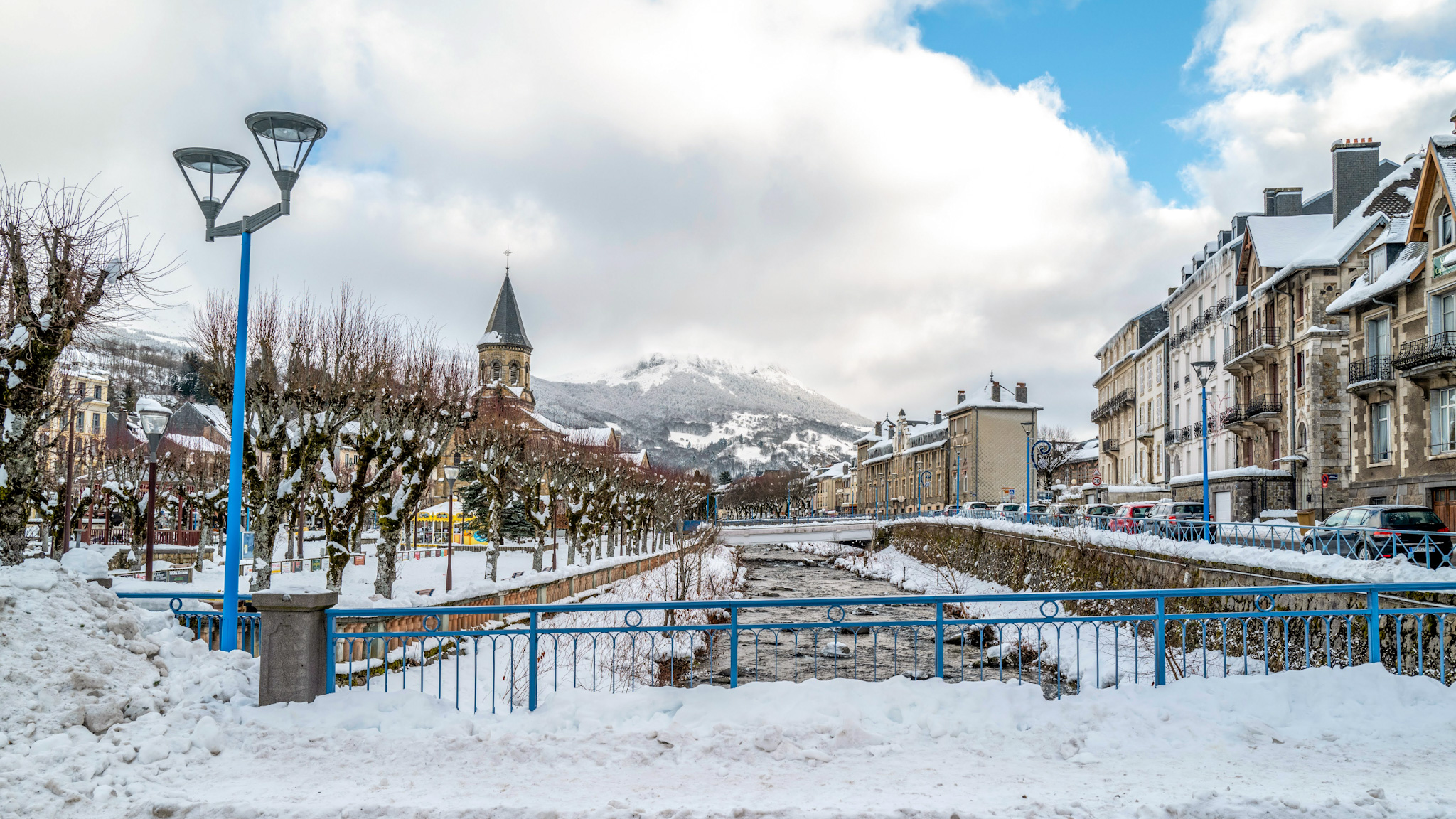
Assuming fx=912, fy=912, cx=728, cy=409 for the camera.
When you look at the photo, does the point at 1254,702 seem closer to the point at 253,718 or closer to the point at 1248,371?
the point at 253,718

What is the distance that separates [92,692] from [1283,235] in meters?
42.3

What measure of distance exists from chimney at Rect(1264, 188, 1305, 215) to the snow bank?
45195mm

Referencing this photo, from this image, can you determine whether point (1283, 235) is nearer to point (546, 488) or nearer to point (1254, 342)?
point (1254, 342)

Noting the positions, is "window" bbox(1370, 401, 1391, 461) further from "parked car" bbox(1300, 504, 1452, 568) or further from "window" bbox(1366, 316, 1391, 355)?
"parked car" bbox(1300, 504, 1452, 568)

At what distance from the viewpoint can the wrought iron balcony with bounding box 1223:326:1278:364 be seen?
35.7m

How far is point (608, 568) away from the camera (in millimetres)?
35219

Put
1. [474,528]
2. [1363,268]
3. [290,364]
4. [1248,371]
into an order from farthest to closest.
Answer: [474,528] → [1248,371] → [1363,268] → [290,364]

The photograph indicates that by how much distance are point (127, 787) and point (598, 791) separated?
10.00 feet

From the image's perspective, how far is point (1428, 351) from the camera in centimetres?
2531

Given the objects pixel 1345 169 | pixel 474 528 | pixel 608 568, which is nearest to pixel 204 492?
pixel 474 528

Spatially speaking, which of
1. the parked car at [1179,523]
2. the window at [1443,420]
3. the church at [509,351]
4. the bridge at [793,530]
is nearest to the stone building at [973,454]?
the bridge at [793,530]

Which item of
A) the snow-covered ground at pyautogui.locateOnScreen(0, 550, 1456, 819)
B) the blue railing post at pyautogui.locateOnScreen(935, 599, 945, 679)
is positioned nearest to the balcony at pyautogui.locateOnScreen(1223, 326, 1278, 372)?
the snow-covered ground at pyautogui.locateOnScreen(0, 550, 1456, 819)

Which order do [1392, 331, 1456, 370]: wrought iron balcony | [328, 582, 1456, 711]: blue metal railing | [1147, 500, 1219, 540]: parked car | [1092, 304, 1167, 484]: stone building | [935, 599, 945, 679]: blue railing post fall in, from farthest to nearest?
[1092, 304, 1167, 484]: stone building → [1392, 331, 1456, 370]: wrought iron balcony → [1147, 500, 1219, 540]: parked car → [328, 582, 1456, 711]: blue metal railing → [935, 599, 945, 679]: blue railing post

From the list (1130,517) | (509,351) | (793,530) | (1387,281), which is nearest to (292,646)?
(1130,517)
